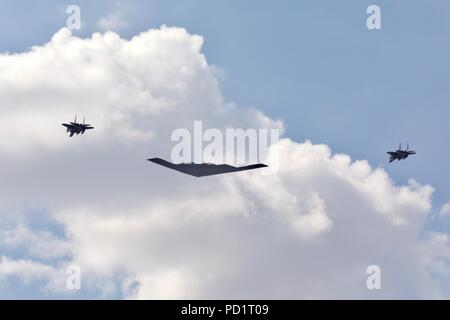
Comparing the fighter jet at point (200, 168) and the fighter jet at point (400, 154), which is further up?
the fighter jet at point (400, 154)

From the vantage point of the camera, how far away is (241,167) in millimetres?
72625

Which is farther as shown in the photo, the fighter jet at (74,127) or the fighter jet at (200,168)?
the fighter jet at (74,127)

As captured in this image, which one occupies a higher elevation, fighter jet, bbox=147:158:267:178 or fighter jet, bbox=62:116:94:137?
fighter jet, bbox=62:116:94:137

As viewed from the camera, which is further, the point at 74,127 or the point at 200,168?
the point at 74,127

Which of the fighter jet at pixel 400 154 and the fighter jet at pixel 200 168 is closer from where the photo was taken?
the fighter jet at pixel 200 168

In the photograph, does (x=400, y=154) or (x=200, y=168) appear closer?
(x=200, y=168)

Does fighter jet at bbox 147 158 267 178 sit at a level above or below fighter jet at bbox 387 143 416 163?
below

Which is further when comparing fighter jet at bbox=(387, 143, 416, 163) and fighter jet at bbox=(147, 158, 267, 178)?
fighter jet at bbox=(387, 143, 416, 163)

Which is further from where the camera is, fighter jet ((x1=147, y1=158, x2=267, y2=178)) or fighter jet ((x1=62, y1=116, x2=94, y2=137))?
fighter jet ((x1=62, y1=116, x2=94, y2=137))

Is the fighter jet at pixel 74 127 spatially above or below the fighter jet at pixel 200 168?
above
